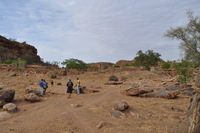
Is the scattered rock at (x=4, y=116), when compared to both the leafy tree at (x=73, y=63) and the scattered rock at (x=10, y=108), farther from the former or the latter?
the leafy tree at (x=73, y=63)

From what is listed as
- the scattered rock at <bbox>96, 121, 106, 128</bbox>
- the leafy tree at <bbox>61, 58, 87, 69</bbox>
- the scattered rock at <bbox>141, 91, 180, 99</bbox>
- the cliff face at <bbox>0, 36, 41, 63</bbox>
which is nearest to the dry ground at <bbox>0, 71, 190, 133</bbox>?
the scattered rock at <bbox>96, 121, 106, 128</bbox>

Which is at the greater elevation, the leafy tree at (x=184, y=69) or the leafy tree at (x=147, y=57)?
the leafy tree at (x=147, y=57)

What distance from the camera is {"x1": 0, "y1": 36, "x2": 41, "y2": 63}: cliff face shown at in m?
50.9

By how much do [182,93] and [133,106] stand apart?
4701 millimetres

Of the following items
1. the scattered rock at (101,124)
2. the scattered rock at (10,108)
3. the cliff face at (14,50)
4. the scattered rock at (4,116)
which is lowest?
the scattered rock at (101,124)

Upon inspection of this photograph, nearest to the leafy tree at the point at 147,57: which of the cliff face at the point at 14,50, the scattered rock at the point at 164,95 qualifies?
the scattered rock at the point at 164,95

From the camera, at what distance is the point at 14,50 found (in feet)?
181

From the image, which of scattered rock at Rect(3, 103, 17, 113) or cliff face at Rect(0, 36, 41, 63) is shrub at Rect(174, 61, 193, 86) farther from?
cliff face at Rect(0, 36, 41, 63)

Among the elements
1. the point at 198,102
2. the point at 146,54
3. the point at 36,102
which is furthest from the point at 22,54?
the point at 198,102

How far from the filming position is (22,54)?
5609 centimetres

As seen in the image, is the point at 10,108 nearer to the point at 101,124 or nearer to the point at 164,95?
the point at 101,124

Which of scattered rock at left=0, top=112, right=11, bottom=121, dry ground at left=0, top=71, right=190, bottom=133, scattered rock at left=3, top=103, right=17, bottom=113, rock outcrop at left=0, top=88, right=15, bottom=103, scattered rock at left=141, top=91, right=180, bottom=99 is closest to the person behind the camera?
dry ground at left=0, top=71, right=190, bottom=133

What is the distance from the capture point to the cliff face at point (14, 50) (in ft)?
167

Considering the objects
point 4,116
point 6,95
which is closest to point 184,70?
point 6,95
